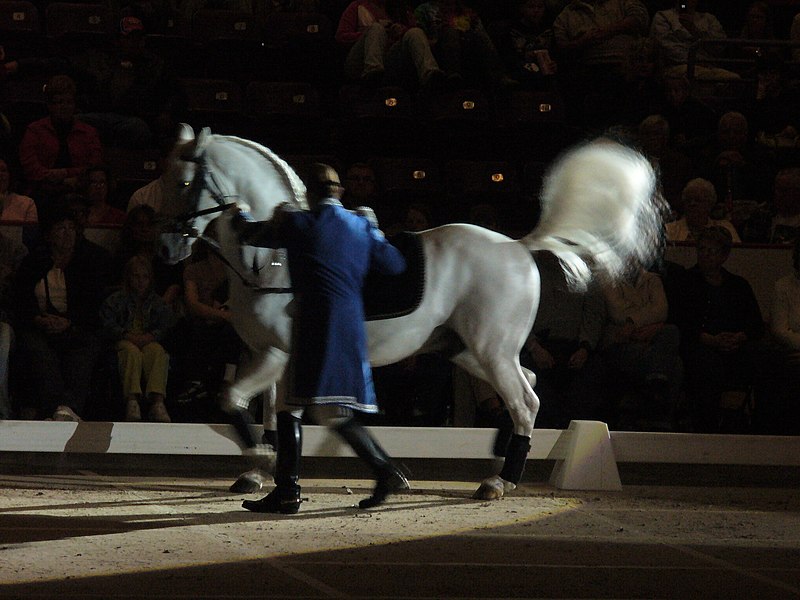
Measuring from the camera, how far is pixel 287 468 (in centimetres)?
571

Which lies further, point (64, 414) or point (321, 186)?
point (64, 414)

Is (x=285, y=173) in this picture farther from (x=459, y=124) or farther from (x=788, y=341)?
(x=459, y=124)

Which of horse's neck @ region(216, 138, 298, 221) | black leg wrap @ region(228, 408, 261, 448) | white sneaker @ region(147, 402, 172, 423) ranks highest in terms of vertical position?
horse's neck @ region(216, 138, 298, 221)

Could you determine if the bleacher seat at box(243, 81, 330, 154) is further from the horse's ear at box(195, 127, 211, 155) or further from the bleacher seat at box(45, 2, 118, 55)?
the horse's ear at box(195, 127, 211, 155)

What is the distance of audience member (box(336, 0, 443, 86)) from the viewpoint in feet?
37.2

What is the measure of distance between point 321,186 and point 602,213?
5.80 ft

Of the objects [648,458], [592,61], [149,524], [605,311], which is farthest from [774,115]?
[149,524]

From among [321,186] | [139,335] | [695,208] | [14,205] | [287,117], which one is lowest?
[139,335]

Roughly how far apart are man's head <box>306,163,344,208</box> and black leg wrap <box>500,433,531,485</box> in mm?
1725

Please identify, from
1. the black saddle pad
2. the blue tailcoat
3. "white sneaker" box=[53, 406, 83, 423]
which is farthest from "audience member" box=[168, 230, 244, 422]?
the blue tailcoat

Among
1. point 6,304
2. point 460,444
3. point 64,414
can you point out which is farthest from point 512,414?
point 6,304

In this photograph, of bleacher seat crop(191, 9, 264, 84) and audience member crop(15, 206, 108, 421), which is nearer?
audience member crop(15, 206, 108, 421)

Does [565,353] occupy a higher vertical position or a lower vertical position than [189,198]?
lower

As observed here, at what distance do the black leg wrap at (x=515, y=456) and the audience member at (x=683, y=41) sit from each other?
6.55 metres
